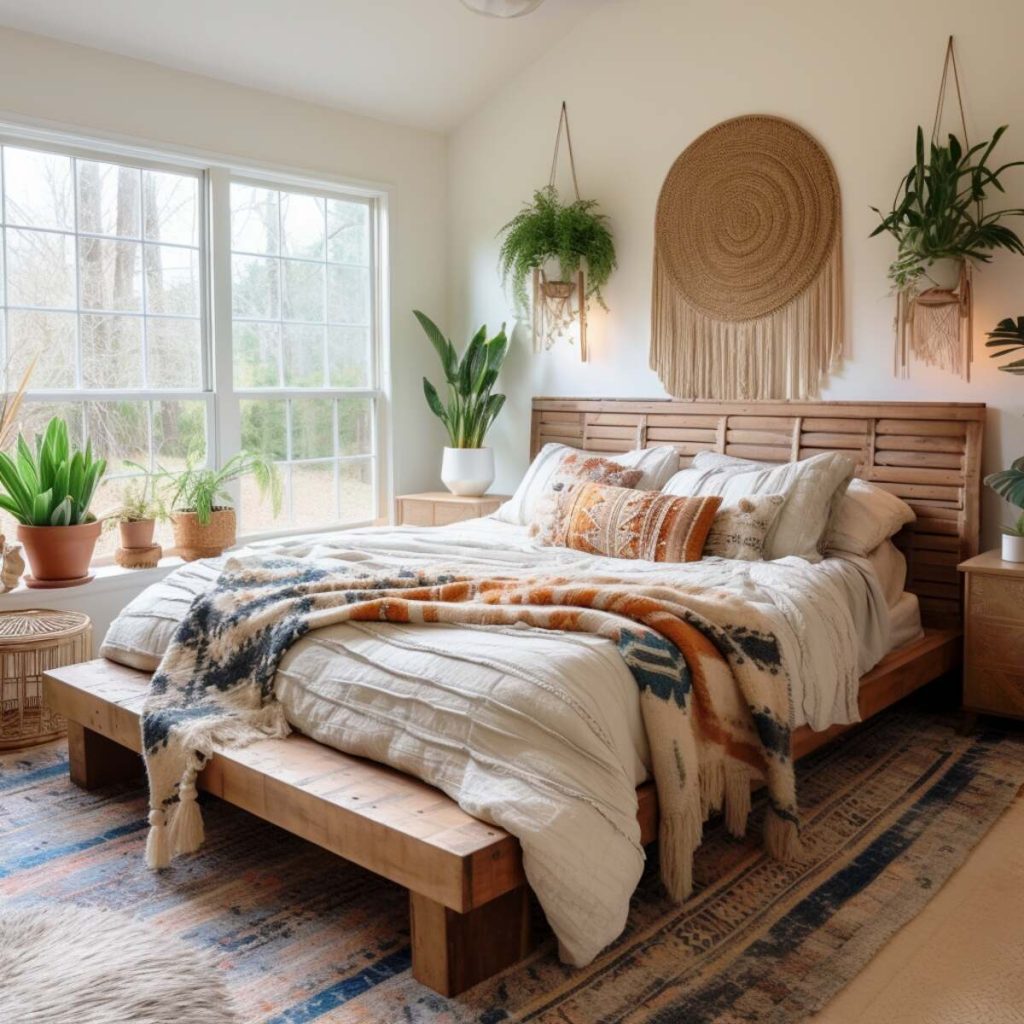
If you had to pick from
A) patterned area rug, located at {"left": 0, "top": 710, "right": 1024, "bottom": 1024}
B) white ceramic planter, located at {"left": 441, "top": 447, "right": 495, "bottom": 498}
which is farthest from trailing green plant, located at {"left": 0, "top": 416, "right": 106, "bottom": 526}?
white ceramic planter, located at {"left": 441, "top": 447, "right": 495, "bottom": 498}

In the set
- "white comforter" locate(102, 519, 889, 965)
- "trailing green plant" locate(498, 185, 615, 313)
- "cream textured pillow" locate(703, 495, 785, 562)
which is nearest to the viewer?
"white comforter" locate(102, 519, 889, 965)

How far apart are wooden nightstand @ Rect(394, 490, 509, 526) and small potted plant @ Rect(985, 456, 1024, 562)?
231cm

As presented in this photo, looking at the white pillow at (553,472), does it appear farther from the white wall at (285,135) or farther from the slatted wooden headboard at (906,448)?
the white wall at (285,135)

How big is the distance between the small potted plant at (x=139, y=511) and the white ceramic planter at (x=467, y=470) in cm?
140

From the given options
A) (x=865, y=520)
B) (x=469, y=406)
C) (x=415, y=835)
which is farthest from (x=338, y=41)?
(x=415, y=835)

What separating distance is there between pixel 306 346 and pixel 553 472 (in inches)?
60.1

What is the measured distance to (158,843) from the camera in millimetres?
2582

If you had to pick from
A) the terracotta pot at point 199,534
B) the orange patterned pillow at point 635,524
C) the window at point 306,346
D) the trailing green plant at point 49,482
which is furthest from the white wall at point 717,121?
the trailing green plant at point 49,482

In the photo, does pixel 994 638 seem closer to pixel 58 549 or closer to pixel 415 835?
pixel 415 835

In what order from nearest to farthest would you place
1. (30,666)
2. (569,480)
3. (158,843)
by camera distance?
(158,843) < (30,666) < (569,480)

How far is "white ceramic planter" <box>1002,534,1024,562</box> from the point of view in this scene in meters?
3.63

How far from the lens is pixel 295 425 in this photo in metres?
5.16

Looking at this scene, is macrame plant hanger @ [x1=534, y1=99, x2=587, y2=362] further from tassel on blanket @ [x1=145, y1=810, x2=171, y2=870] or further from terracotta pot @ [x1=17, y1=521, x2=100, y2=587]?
tassel on blanket @ [x1=145, y1=810, x2=171, y2=870]

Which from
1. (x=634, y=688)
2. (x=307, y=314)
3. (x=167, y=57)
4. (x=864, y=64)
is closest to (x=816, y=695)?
(x=634, y=688)
